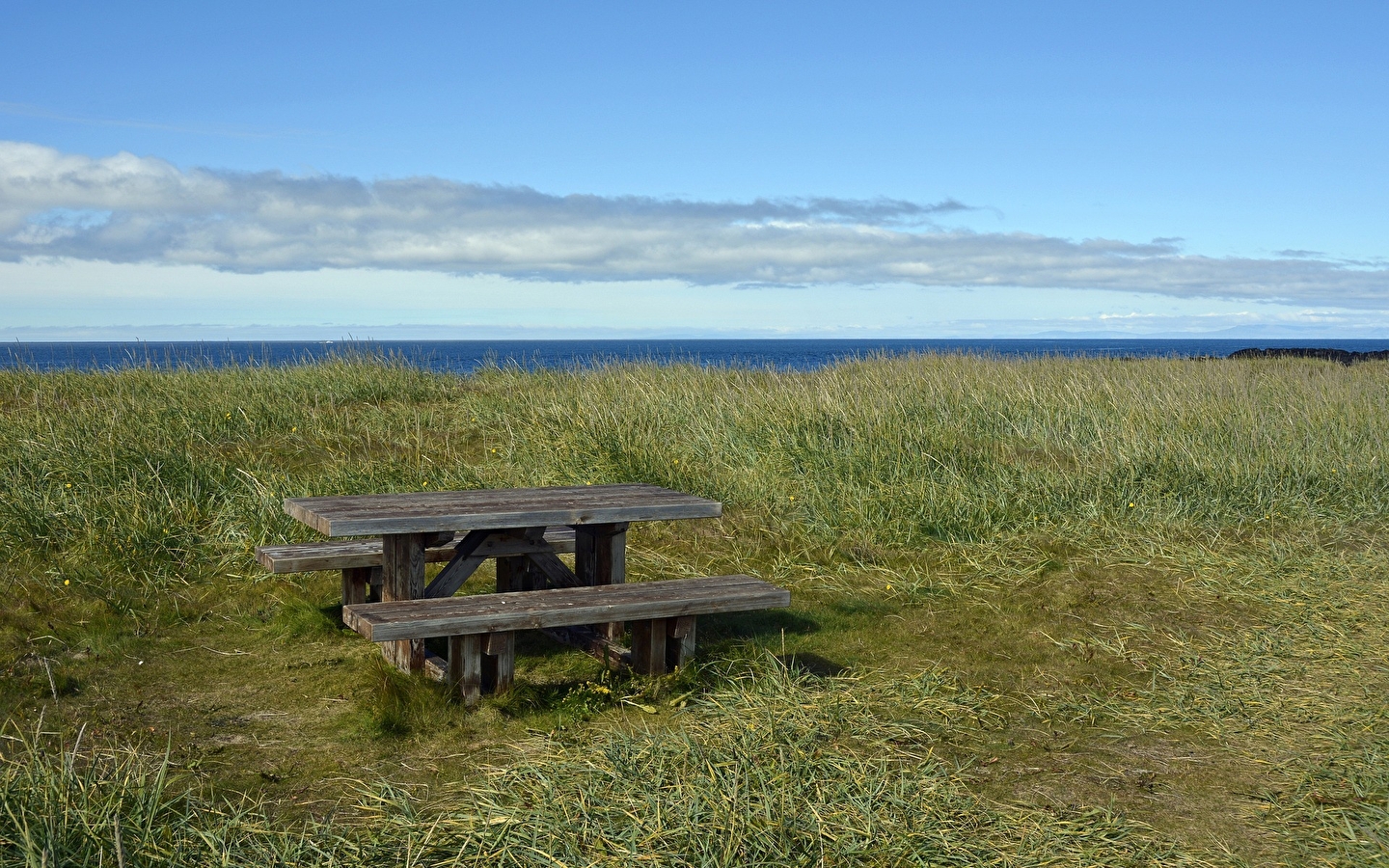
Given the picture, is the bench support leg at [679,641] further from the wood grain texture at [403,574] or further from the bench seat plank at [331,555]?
the wood grain texture at [403,574]

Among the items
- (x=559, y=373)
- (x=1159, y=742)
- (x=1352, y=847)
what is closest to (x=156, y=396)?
(x=559, y=373)

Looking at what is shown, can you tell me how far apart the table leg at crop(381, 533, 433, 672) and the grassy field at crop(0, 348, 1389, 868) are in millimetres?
181

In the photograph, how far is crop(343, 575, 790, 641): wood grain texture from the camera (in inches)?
148

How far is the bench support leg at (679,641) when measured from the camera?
432 centimetres

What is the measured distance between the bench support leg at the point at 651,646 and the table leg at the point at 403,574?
890 millimetres

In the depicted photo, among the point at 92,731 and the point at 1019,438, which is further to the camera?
the point at 1019,438

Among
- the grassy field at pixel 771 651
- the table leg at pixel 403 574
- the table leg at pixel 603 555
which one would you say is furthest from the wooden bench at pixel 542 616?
the table leg at pixel 603 555

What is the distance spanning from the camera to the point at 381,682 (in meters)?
4.09

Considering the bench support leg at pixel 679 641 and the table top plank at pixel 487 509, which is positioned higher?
the table top plank at pixel 487 509

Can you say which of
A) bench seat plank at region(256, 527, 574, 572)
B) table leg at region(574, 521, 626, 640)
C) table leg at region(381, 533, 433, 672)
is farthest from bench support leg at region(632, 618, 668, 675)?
table leg at region(381, 533, 433, 672)

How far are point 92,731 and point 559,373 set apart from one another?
9261 mm

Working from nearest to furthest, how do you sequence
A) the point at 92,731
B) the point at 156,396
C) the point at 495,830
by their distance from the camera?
1. the point at 495,830
2. the point at 92,731
3. the point at 156,396

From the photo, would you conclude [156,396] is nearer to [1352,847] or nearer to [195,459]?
[195,459]

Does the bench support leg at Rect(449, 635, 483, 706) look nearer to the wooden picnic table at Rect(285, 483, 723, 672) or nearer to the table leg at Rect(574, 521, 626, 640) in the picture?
the wooden picnic table at Rect(285, 483, 723, 672)
